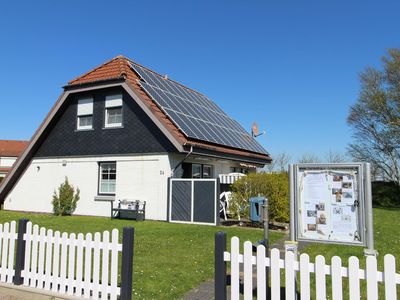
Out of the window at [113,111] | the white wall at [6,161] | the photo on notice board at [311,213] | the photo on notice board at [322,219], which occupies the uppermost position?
the white wall at [6,161]

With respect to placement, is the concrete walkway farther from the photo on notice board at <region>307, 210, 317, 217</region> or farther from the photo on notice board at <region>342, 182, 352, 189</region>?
the photo on notice board at <region>342, 182, 352, 189</region>

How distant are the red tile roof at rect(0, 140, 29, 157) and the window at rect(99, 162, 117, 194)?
53.6 metres

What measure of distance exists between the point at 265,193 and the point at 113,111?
8.49 m

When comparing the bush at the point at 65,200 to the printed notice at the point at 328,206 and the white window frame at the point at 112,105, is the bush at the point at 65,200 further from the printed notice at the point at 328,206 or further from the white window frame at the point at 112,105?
the printed notice at the point at 328,206

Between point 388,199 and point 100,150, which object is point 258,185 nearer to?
point 100,150

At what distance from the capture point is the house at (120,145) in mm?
16594

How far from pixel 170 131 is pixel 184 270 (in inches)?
350

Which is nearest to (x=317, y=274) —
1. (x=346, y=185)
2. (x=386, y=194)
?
(x=346, y=185)

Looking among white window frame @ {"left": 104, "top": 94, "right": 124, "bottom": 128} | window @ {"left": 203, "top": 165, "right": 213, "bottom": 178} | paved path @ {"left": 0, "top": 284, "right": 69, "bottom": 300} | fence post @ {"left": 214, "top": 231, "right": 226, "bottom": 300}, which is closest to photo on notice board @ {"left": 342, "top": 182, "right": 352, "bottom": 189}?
fence post @ {"left": 214, "top": 231, "right": 226, "bottom": 300}

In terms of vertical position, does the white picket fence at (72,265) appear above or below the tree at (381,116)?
below

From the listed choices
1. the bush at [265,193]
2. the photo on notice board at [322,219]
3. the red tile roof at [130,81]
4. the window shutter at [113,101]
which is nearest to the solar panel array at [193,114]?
the red tile roof at [130,81]

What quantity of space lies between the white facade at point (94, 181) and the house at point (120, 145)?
0.04 m

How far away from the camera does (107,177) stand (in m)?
18.4

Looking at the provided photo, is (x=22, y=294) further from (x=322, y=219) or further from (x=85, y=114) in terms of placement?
(x=85, y=114)
